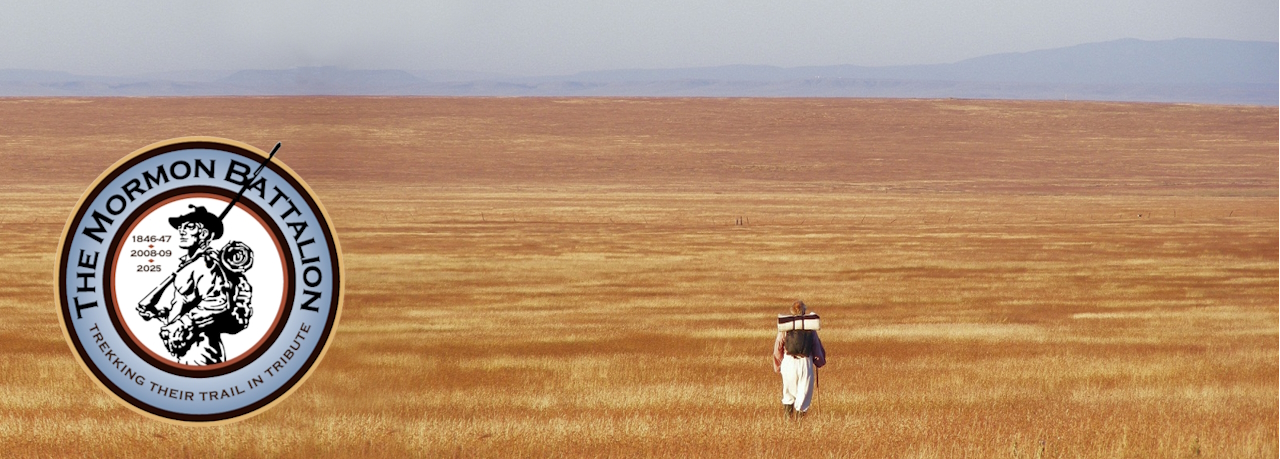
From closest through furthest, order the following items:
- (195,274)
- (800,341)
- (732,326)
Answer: (195,274) < (800,341) < (732,326)

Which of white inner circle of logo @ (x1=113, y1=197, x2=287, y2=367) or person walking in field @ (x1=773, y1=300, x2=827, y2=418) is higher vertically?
white inner circle of logo @ (x1=113, y1=197, x2=287, y2=367)

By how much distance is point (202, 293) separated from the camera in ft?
23.4

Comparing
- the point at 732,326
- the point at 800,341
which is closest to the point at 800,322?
the point at 800,341

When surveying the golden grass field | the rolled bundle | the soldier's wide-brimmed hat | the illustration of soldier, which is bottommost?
the golden grass field

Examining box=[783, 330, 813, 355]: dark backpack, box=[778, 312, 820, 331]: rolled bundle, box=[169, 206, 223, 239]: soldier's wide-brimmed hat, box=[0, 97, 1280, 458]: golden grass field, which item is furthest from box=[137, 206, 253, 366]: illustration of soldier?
box=[783, 330, 813, 355]: dark backpack

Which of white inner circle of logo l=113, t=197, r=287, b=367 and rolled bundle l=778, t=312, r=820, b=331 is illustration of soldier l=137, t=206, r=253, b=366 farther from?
rolled bundle l=778, t=312, r=820, b=331

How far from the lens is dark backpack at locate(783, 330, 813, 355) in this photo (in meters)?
12.6

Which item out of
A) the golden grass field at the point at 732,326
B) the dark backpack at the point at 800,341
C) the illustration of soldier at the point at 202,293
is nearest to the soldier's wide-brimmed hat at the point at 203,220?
the illustration of soldier at the point at 202,293

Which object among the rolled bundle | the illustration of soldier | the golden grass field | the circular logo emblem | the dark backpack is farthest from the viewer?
the golden grass field

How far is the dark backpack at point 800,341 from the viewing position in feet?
41.4

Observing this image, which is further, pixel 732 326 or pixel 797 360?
pixel 732 326

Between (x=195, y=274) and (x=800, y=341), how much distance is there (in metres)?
6.78

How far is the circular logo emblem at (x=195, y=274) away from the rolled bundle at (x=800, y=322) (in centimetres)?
569

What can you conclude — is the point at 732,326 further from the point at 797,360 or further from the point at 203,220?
the point at 203,220
